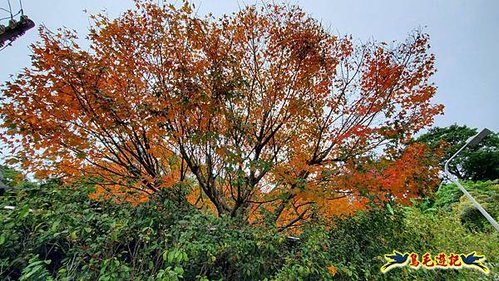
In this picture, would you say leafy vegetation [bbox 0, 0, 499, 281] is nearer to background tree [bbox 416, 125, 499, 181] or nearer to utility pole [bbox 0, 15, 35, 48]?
utility pole [bbox 0, 15, 35, 48]

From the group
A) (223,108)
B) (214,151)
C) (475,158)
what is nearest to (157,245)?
(214,151)

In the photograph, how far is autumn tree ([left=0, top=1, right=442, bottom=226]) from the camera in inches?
179

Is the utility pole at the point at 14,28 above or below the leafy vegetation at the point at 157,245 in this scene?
above

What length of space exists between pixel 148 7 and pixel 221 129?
2867 mm

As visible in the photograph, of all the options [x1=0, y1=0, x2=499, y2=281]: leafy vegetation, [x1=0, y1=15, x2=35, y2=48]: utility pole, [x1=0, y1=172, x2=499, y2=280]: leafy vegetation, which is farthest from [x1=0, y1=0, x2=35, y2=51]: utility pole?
[x1=0, y1=172, x2=499, y2=280]: leafy vegetation

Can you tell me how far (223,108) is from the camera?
519cm

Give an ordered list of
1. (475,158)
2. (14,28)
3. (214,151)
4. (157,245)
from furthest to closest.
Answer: (475,158) < (214,151) < (14,28) < (157,245)

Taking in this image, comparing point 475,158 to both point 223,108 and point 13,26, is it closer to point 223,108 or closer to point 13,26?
point 223,108

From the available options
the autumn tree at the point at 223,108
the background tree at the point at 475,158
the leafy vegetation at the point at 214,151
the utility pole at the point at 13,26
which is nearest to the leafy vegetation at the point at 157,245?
the leafy vegetation at the point at 214,151

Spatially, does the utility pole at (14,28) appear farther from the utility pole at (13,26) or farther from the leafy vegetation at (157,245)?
the leafy vegetation at (157,245)

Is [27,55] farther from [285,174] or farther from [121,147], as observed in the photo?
[285,174]

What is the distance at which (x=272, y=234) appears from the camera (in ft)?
13.5

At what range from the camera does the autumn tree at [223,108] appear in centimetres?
456

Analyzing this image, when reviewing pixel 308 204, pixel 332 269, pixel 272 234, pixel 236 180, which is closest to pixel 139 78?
pixel 236 180
